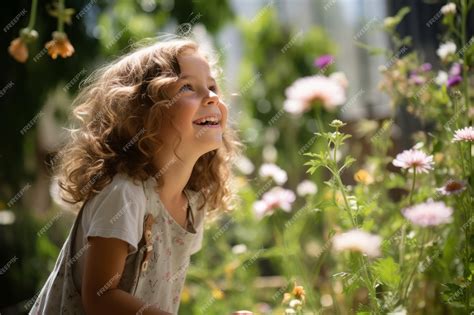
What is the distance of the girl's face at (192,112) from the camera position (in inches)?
41.3

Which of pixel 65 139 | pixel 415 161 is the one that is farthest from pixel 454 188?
pixel 65 139

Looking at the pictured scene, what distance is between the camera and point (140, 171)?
1039mm

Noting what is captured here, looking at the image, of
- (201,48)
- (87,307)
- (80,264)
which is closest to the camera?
(87,307)

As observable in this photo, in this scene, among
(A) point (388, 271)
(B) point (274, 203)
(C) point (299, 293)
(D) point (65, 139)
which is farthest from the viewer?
(D) point (65, 139)

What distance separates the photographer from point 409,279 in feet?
3.25

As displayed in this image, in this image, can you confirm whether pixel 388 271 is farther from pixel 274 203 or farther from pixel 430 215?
pixel 274 203

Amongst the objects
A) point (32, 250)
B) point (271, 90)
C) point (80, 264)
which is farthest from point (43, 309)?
point (271, 90)

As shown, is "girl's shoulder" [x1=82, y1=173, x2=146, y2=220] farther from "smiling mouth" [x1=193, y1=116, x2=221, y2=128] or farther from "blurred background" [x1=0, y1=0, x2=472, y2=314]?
"blurred background" [x1=0, y1=0, x2=472, y2=314]

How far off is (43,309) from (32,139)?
3.53 ft

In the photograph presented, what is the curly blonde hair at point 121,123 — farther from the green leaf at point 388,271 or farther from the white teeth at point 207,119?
the green leaf at point 388,271

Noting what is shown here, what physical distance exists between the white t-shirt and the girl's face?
0.30 ft

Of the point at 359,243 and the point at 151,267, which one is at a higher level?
the point at 359,243

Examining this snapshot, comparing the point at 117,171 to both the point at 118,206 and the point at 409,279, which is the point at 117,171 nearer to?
the point at 118,206

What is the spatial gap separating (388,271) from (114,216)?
408 millimetres
